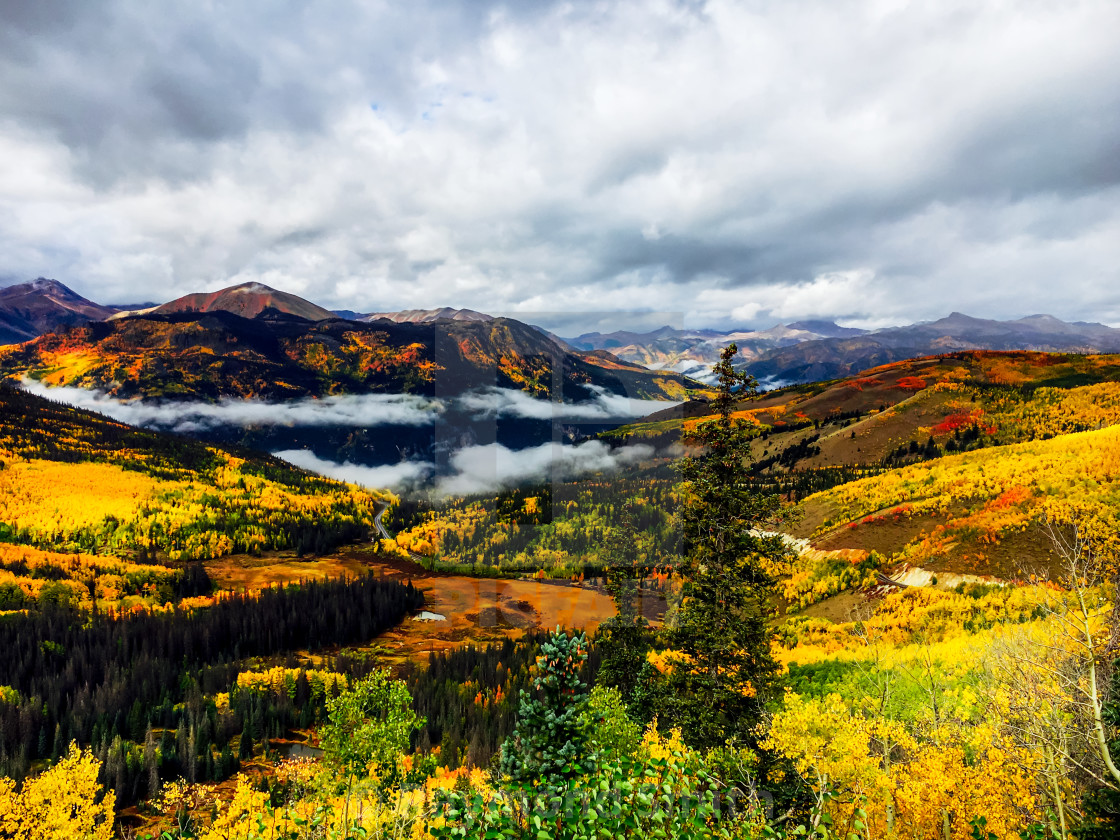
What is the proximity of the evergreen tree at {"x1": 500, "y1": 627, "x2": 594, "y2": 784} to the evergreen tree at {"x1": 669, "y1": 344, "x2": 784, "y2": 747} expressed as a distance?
1189 centimetres

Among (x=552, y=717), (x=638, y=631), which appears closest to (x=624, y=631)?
(x=638, y=631)

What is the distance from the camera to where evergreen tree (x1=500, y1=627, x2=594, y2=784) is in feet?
48.0

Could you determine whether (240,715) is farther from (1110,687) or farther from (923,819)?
(1110,687)

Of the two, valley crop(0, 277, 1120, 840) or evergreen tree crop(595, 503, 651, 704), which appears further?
evergreen tree crop(595, 503, 651, 704)

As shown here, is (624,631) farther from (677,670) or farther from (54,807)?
(54,807)

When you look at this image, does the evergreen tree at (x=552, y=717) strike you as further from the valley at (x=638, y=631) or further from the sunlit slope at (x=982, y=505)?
the sunlit slope at (x=982, y=505)

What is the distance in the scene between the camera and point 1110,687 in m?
21.8

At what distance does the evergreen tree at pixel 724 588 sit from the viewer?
24.6m

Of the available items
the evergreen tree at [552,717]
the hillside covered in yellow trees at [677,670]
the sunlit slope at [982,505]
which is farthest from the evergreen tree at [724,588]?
the sunlit slope at [982,505]

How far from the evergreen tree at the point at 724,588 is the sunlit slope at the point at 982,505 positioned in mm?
43710

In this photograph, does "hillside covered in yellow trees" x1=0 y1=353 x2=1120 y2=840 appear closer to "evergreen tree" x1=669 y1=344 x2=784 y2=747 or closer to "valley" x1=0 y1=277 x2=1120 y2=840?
"evergreen tree" x1=669 y1=344 x2=784 y2=747

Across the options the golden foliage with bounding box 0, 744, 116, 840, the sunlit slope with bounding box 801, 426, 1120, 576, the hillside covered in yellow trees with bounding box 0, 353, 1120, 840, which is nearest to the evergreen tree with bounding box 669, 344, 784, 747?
the hillside covered in yellow trees with bounding box 0, 353, 1120, 840

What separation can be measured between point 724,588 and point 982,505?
94.4 m

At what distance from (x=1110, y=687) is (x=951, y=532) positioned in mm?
77234
